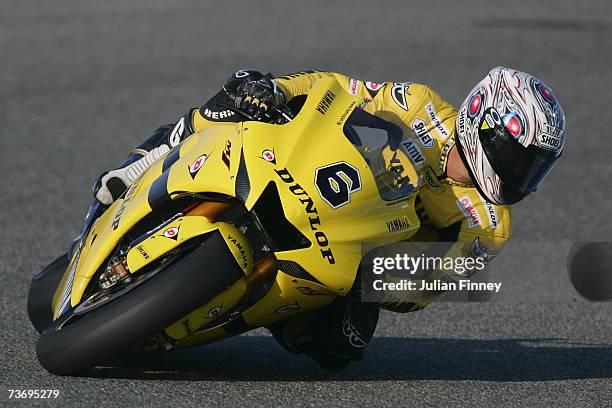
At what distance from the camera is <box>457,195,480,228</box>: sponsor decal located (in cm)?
530

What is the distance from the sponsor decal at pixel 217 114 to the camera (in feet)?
17.2

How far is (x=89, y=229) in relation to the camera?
17.4 ft

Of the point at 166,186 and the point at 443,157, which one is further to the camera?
the point at 443,157

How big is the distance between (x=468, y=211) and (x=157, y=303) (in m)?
1.56

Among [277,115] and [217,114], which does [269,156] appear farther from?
[217,114]

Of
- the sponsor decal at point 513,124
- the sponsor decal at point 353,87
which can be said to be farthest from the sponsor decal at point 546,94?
the sponsor decal at point 353,87

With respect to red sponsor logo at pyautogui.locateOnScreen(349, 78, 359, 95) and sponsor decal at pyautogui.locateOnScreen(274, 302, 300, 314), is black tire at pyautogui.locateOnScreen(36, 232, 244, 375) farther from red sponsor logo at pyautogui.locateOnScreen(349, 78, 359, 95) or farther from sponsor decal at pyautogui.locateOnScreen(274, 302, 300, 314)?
red sponsor logo at pyautogui.locateOnScreen(349, 78, 359, 95)

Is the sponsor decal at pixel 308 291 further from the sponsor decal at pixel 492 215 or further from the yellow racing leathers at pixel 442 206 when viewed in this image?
the sponsor decal at pixel 492 215

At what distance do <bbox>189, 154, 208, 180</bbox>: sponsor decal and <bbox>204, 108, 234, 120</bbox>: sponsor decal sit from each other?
0.48 meters

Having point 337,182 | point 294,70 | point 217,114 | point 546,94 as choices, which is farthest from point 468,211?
point 294,70

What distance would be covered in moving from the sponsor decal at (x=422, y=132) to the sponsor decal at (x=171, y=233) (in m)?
1.25

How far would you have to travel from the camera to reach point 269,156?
4.64 m

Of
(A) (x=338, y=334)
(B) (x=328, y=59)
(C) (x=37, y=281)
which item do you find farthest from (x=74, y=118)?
(A) (x=338, y=334)

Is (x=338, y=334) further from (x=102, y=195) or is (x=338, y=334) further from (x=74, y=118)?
(x=74, y=118)
